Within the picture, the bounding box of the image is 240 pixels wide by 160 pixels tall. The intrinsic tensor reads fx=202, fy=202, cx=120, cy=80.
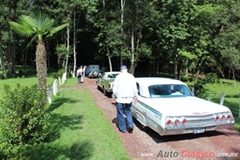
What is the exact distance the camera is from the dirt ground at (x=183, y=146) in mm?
4512

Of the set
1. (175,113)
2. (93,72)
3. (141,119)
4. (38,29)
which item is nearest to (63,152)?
(141,119)

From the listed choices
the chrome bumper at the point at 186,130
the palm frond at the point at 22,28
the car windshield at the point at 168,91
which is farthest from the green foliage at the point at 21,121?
the palm frond at the point at 22,28

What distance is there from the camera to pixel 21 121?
178 inches

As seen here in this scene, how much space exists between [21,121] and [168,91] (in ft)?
14.0

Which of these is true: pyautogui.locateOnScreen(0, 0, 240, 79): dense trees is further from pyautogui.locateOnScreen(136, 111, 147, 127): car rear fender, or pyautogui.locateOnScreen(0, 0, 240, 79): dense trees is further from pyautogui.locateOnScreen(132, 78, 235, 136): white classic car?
pyautogui.locateOnScreen(136, 111, 147, 127): car rear fender

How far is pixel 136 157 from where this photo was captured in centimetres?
440

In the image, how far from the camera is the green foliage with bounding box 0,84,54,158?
454cm

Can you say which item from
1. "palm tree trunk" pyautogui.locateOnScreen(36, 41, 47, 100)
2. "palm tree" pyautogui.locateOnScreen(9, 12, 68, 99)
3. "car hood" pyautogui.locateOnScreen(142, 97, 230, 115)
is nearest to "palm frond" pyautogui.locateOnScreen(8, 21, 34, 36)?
"palm tree" pyautogui.locateOnScreen(9, 12, 68, 99)

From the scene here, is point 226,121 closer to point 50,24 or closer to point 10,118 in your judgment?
point 10,118

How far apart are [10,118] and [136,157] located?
2.94m

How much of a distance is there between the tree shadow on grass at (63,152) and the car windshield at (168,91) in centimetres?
253

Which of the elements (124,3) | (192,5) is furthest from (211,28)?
(124,3)

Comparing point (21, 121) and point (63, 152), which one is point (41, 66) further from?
point (63, 152)

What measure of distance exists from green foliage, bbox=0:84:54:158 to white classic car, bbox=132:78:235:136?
2.73 m
